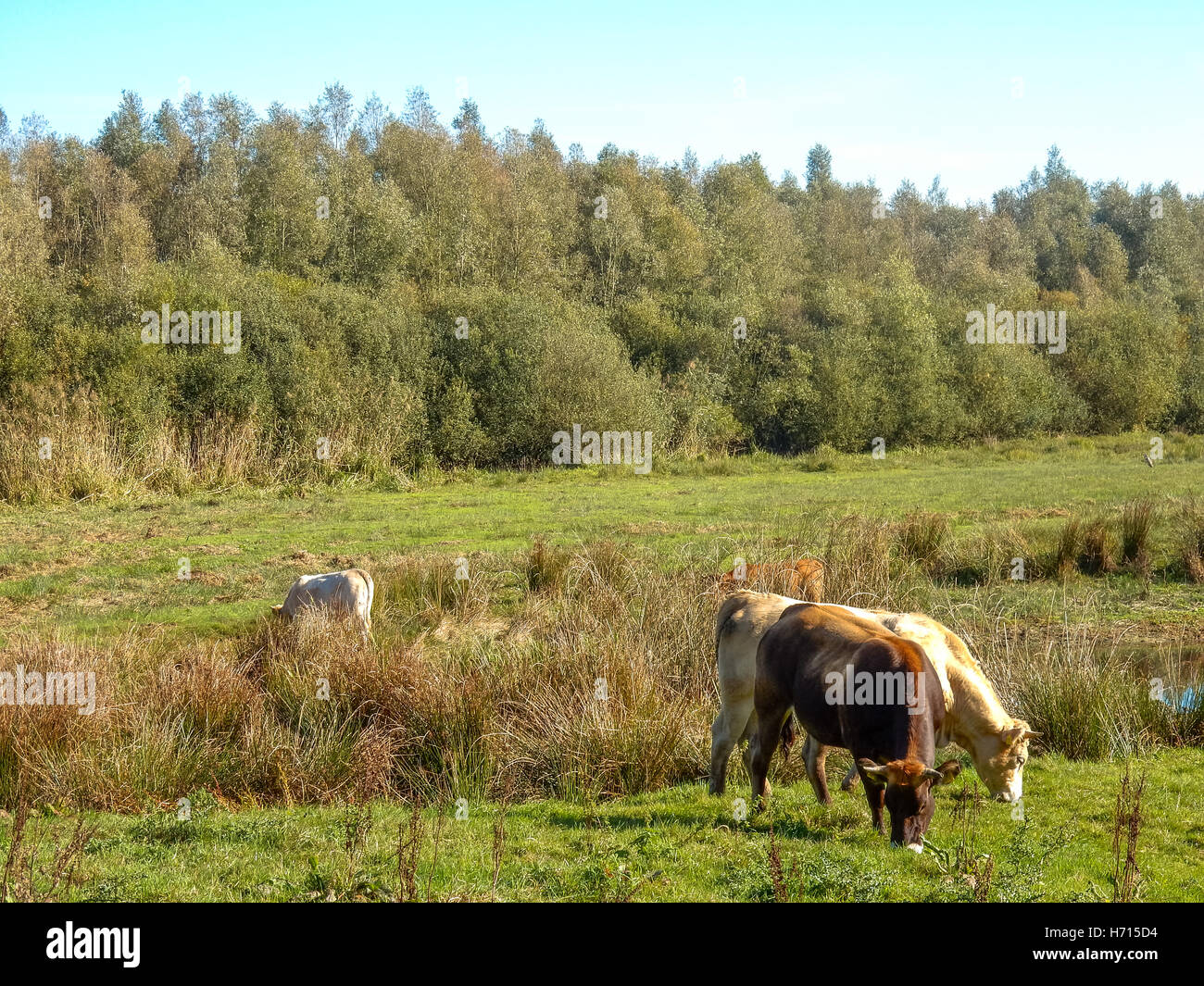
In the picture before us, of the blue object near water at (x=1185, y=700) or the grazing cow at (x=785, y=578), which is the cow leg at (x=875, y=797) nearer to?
the blue object near water at (x=1185, y=700)

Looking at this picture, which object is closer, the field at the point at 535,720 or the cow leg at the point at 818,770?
the field at the point at 535,720

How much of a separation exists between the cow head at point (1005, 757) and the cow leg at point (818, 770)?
54.2 inches

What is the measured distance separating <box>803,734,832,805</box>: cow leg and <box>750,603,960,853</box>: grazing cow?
0.49 m

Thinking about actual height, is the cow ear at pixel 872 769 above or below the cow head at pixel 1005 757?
above

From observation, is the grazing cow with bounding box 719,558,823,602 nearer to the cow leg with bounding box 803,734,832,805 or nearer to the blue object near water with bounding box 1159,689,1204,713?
the blue object near water with bounding box 1159,689,1204,713

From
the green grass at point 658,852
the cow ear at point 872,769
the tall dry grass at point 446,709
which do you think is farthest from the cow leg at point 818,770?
the tall dry grass at point 446,709

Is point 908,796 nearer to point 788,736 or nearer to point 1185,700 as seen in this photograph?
point 788,736

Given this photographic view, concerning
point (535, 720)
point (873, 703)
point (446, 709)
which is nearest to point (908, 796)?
point (873, 703)

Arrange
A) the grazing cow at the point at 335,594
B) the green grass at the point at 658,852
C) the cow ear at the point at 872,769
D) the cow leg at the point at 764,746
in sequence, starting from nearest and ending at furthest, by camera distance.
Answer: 1. the green grass at the point at 658,852
2. the cow ear at the point at 872,769
3. the cow leg at the point at 764,746
4. the grazing cow at the point at 335,594

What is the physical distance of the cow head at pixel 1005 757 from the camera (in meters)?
8.99

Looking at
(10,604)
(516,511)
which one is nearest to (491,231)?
(516,511)

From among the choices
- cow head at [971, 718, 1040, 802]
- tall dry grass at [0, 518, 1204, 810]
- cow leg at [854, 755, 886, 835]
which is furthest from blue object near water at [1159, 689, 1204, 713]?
cow leg at [854, 755, 886, 835]

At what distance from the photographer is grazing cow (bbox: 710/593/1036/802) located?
357 inches

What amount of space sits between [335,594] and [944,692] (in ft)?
27.9
